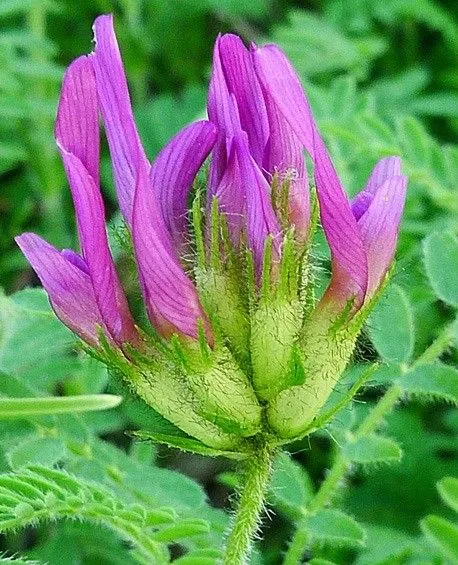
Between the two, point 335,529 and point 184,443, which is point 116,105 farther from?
point 335,529

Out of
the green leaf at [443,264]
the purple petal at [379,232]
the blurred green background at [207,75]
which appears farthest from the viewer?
the blurred green background at [207,75]

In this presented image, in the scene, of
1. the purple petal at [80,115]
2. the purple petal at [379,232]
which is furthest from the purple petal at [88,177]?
the purple petal at [379,232]

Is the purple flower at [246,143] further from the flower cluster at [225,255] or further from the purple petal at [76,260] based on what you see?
the purple petal at [76,260]

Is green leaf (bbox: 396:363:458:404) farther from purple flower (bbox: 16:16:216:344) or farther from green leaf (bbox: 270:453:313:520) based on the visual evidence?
purple flower (bbox: 16:16:216:344)

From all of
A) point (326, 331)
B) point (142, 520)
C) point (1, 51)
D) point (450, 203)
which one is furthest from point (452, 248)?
point (1, 51)

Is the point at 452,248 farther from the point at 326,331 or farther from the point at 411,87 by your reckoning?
the point at 411,87

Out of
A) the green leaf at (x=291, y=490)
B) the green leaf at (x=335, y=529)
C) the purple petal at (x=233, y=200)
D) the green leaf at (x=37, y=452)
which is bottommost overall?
the green leaf at (x=335, y=529)
